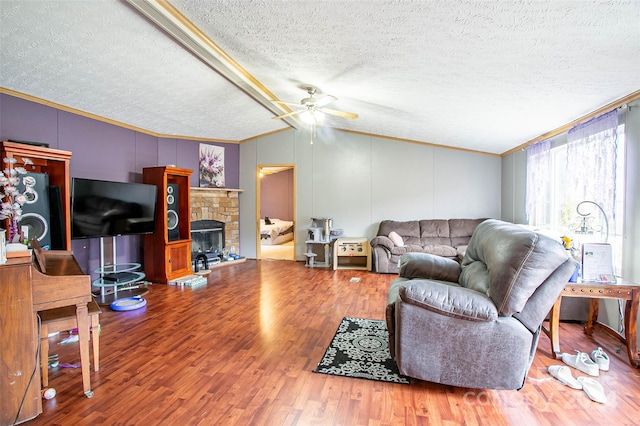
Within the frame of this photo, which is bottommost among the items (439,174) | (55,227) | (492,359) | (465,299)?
(492,359)

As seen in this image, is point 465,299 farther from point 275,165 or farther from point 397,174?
point 275,165

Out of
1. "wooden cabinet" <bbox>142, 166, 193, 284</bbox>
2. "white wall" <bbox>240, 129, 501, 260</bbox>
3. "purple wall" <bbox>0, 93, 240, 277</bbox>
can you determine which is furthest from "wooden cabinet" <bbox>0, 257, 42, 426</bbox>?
"white wall" <bbox>240, 129, 501, 260</bbox>

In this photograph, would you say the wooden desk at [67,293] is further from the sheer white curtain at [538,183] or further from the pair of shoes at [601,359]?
the sheer white curtain at [538,183]

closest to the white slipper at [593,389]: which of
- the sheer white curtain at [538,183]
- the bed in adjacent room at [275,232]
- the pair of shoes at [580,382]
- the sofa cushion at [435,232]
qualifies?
the pair of shoes at [580,382]

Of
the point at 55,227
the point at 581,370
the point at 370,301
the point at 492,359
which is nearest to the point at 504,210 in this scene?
the point at 370,301

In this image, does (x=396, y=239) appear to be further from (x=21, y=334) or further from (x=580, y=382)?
(x=21, y=334)

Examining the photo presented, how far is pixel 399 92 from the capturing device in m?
3.62

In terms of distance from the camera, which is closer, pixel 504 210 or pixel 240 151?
pixel 504 210

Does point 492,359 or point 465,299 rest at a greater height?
point 465,299

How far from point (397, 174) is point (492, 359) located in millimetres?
4820

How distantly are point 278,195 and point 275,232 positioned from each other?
6.29 ft

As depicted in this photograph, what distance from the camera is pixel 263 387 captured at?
2096mm

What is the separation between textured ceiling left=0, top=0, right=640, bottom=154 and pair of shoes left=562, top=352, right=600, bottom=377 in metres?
2.12

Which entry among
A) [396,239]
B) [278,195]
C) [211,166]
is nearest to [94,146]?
[211,166]
